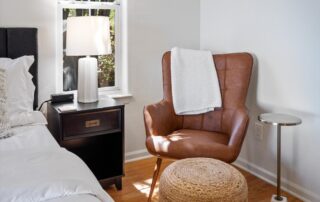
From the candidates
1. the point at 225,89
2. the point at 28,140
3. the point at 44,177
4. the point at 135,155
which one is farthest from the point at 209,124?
the point at 44,177

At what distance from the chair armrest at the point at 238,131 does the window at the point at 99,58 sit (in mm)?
1130

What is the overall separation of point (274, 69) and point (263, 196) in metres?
0.94

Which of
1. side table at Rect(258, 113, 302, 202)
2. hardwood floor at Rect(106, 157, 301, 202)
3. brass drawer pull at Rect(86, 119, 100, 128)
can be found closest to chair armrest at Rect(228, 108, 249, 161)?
side table at Rect(258, 113, 302, 202)

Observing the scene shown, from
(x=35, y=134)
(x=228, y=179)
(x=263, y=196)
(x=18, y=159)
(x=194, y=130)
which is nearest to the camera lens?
(x=18, y=159)

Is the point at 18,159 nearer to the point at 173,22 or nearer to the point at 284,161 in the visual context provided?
the point at 284,161

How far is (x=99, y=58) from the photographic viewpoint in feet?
9.38

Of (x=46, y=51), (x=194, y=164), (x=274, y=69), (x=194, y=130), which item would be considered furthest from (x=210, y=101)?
(x=46, y=51)

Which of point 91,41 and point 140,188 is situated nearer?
point 91,41

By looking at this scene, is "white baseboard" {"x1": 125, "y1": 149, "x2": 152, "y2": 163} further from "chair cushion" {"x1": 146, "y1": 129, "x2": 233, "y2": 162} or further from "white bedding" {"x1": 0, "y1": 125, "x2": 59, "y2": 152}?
"white bedding" {"x1": 0, "y1": 125, "x2": 59, "y2": 152}

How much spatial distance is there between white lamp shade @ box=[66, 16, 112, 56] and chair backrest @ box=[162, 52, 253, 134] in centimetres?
64

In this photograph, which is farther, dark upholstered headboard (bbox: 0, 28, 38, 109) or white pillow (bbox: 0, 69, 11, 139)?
dark upholstered headboard (bbox: 0, 28, 38, 109)

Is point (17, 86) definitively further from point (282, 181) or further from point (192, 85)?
point (282, 181)

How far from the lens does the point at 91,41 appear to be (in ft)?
7.32

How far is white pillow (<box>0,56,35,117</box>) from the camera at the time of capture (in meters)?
1.99
